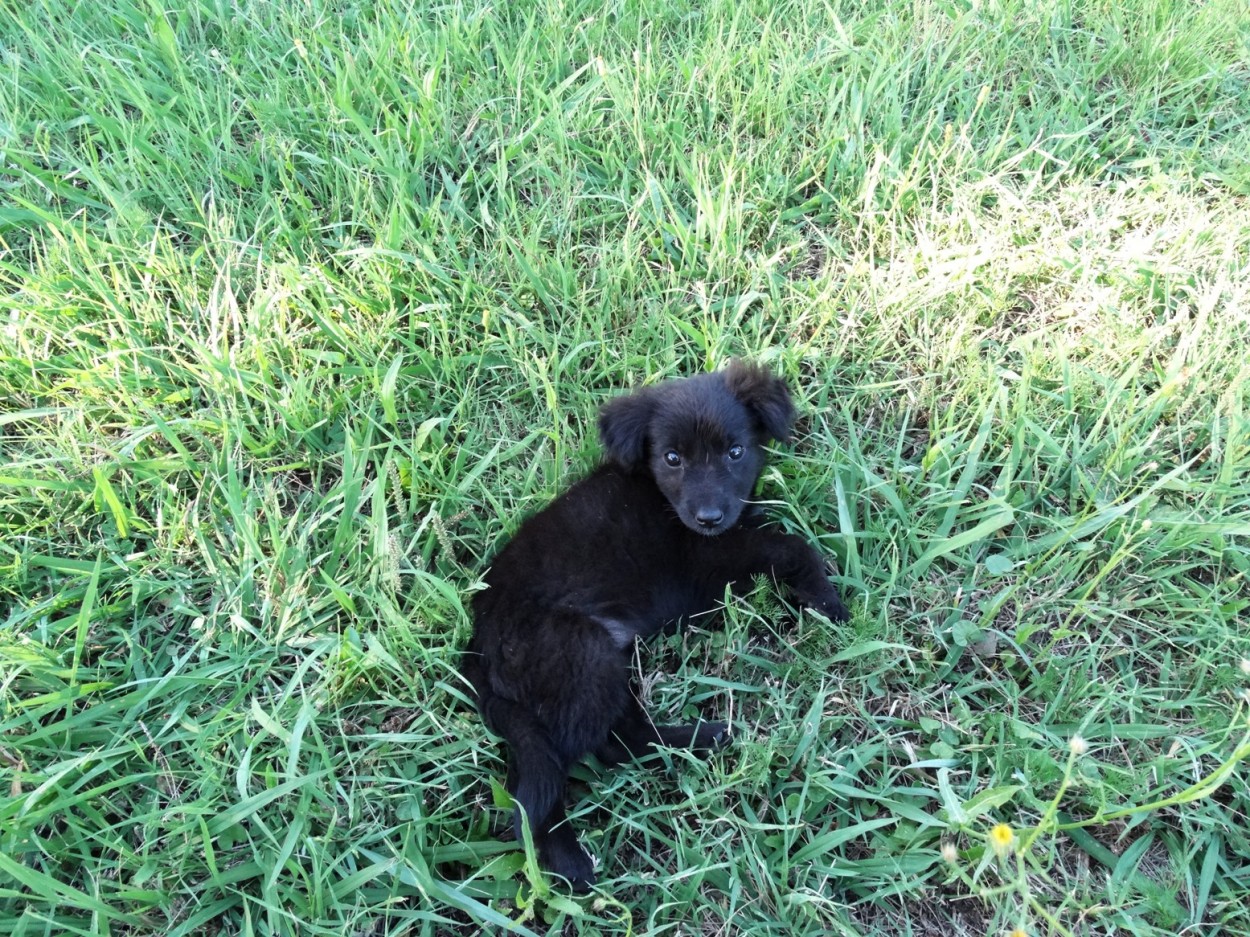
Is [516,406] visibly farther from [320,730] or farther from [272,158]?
[272,158]

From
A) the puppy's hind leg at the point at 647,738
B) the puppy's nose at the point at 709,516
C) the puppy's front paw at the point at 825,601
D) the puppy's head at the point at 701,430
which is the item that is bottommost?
the puppy's hind leg at the point at 647,738

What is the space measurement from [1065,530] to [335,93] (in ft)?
10.5

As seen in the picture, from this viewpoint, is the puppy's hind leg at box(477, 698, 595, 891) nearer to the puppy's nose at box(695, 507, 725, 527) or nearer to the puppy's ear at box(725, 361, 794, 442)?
the puppy's nose at box(695, 507, 725, 527)

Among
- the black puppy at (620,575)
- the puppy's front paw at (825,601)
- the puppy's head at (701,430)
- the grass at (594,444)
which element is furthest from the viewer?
the puppy's head at (701,430)

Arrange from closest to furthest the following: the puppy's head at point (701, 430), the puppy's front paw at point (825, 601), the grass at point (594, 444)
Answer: the grass at point (594, 444), the puppy's front paw at point (825, 601), the puppy's head at point (701, 430)

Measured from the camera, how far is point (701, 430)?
99.5 inches

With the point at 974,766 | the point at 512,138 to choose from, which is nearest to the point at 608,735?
the point at 974,766

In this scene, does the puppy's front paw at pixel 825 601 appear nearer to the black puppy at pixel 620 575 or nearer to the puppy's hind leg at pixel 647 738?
the black puppy at pixel 620 575

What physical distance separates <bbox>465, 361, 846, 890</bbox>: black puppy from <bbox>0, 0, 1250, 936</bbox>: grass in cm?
10

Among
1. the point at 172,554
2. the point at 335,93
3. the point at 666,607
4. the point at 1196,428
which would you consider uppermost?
the point at 335,93

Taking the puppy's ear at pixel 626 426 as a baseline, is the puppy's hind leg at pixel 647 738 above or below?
below

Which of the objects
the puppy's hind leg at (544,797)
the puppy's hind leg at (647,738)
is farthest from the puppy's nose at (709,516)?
the puppy's hind leg at (544,797)

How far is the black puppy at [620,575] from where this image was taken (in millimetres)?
2178

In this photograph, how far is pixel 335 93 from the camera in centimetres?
335
